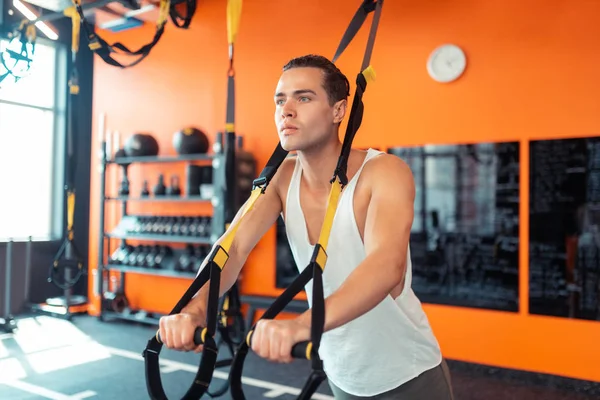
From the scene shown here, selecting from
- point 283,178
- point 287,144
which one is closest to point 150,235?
point 283,178

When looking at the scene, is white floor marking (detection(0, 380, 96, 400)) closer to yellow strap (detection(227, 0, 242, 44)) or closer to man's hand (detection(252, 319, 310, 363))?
yellow strap (detection(227, 0, 242, 44))

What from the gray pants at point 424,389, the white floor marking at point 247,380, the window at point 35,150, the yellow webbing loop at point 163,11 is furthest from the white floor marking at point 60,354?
the yellow webbing loop at point 163,11

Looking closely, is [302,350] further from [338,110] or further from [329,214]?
[338,110]

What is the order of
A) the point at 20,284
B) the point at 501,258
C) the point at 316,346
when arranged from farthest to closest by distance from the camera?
the point at 20,284, the point at 501,258, the point at 316,346

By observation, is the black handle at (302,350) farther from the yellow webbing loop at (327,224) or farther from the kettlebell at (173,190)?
the kettlebell at (173,190)

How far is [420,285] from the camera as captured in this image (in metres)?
4.00

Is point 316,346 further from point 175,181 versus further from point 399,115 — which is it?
point 175,181

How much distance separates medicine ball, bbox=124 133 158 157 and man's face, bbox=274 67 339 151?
421 centimetres

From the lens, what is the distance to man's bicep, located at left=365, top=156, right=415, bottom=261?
3.56ft

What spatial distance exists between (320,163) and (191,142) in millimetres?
3730

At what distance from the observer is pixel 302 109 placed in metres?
1.20

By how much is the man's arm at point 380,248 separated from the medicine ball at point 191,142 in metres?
3.83

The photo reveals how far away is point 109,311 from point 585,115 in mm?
4547

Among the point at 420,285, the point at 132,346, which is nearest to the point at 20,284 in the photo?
the point at 132,346
